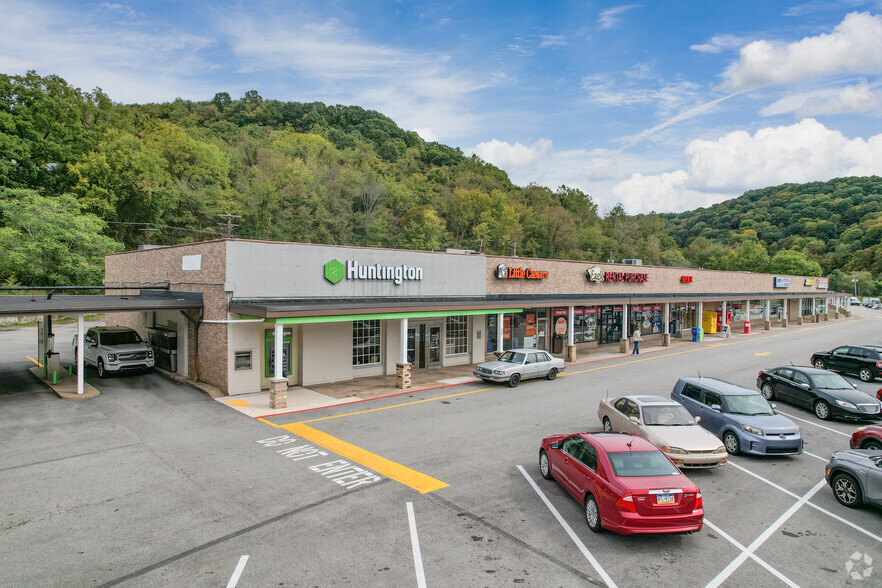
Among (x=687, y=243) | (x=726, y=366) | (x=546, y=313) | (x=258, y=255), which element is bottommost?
(x=726, y=366)

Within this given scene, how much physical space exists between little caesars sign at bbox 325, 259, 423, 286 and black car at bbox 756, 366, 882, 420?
1492 centimetres

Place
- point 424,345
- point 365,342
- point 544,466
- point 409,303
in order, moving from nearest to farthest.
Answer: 1. point 544,466
2. point 409,303
3. point 365,342
4. point 424,345

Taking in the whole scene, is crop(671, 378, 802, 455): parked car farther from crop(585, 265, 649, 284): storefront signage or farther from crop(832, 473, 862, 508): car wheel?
crop(585, 265, 649, 284): storefront signage

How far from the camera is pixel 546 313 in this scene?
3030cm

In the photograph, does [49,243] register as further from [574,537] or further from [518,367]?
[574,537]

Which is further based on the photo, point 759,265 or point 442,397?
point 759,265

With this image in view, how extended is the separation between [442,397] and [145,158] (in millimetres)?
46386

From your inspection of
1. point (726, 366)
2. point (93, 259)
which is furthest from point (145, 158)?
point (726, 366)

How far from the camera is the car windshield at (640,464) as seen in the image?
27.1ft

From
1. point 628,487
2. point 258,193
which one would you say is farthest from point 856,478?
point 258,193

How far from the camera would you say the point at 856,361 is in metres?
22.9

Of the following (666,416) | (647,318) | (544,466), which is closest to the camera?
(544,466)

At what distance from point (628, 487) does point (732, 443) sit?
673 cm

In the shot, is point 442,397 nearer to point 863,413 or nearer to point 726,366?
point 863,413
